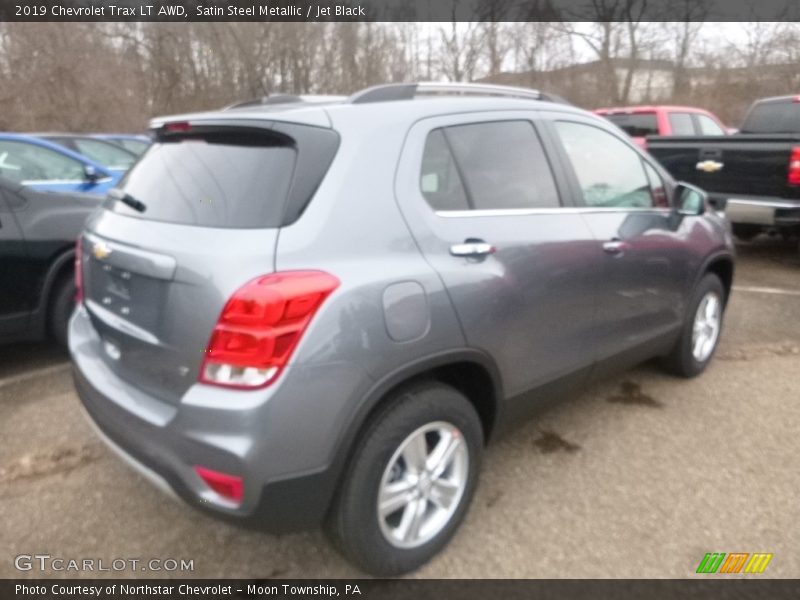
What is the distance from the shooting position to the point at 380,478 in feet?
7.01

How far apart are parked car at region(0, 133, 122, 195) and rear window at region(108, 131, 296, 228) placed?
13.8 ft

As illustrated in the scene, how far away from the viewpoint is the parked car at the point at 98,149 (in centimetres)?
899

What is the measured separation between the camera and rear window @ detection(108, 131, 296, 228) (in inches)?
80.3

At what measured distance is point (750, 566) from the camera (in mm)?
2377

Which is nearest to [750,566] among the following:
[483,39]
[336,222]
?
[336,222]

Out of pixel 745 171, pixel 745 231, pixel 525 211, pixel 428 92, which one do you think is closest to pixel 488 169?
pixel 525 211

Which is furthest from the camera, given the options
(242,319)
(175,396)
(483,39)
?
(483,39)

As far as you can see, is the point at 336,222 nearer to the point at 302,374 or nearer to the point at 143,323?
the point at 302,374

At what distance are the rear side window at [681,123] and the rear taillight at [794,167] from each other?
4.05m

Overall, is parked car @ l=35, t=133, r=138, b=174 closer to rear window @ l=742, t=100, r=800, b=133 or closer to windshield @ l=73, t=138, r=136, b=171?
windshield @ l=73, t=138, r=136, b=171

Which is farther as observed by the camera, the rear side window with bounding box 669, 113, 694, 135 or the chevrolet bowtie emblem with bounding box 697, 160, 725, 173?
the rear side window with bounding box 669, 113, 694, 135

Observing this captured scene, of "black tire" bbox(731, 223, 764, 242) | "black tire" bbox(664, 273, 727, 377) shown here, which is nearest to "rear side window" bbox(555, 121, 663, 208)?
"black tire" bbox(664, 273, 727, 377)

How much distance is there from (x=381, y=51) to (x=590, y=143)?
19.3 m

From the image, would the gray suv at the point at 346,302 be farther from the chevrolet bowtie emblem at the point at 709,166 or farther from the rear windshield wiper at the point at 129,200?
the chevrolet bowtie emblem at the point at 709,166
